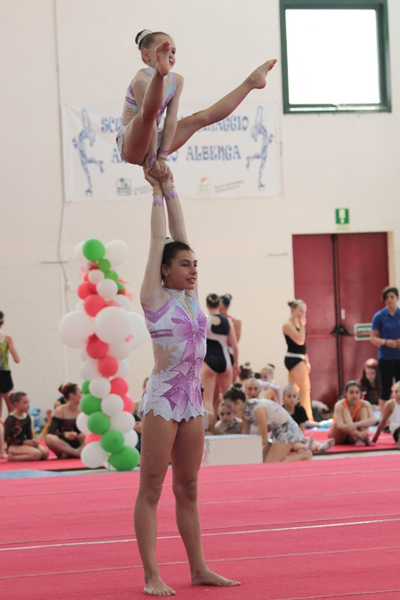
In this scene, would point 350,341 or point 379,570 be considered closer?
point 379,570

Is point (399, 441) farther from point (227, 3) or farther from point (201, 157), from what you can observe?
point (227, 3)

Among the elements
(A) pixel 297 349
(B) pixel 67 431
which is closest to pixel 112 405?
(B) pixel 67 431

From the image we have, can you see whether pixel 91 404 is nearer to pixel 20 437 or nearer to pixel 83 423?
pixel 83 423

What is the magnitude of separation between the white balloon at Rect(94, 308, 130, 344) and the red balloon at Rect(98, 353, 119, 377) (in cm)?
27

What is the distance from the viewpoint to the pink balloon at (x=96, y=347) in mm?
8359

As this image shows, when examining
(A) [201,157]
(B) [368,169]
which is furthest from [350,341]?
(A) [201,157]

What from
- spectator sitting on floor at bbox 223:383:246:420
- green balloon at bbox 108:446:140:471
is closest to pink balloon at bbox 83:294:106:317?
green balloon at bbox 108:446:140:471

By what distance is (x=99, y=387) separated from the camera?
27.2ft

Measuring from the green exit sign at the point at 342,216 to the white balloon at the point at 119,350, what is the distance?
581 cm

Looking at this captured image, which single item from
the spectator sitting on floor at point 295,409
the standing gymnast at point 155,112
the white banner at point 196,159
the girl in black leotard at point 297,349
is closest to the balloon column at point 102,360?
the spectator sitting on floor at point 295,409

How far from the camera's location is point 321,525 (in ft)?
16.8

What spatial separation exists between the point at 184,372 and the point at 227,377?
271 inches

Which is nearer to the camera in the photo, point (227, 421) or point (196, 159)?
point (227, 421)

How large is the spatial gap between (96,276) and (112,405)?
108 cm
